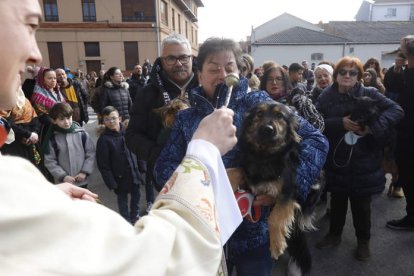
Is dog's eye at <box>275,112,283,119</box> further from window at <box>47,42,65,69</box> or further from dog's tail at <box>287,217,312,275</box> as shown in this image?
window at <box>47,42,65,69</box>

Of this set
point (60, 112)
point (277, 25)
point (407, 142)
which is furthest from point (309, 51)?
point (60, 112)

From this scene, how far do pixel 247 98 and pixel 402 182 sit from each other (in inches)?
119

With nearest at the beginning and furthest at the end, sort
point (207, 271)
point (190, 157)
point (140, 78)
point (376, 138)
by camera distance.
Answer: point (207, 271)
point (190, 157)
point (376, 138)
point (140, 78)

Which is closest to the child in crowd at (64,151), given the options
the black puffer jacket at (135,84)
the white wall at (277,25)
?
the black puffer jacket at (135,84)

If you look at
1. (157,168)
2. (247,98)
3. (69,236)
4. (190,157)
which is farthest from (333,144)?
(69,236)

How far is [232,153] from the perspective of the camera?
6.19ft

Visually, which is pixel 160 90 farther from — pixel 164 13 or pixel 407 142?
pixel 164 13

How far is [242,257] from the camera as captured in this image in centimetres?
188

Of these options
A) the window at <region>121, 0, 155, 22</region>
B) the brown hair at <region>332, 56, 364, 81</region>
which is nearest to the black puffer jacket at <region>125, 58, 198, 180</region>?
the brown hair at <region>332, 56, 364, 81</region>

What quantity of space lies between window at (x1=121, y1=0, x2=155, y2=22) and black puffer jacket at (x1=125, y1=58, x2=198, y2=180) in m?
26.9

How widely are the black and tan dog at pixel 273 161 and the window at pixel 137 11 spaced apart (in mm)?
27910

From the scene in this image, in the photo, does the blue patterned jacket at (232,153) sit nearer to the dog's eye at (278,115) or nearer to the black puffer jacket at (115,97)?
the dog's eye at (278,115)

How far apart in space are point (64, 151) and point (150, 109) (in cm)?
151

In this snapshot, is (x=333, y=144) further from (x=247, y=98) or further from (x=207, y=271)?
(x=207, y=271)
